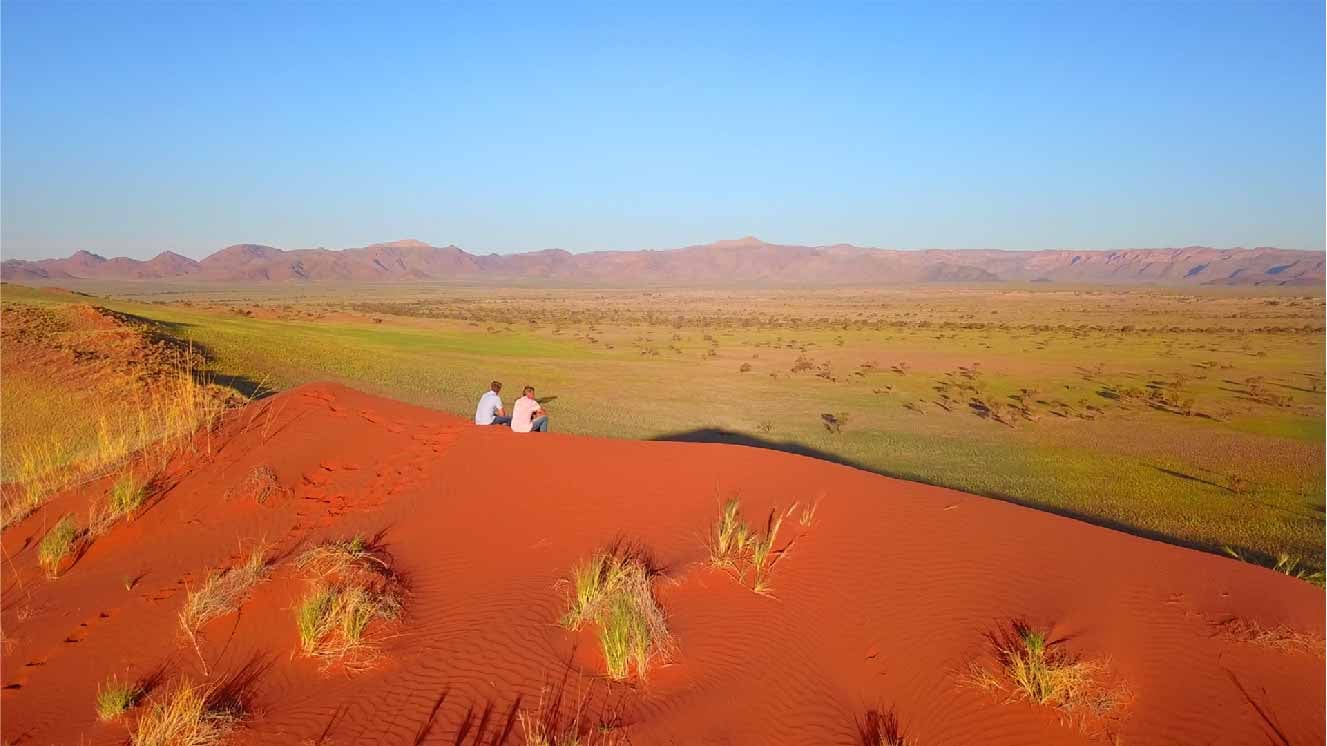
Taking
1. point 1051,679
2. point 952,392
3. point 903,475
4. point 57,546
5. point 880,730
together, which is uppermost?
point 1051,679

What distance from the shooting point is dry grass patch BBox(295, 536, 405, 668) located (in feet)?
17.8

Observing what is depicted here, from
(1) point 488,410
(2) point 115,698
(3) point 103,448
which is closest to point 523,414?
(1) point 488,410

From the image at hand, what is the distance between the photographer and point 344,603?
562 centimetres

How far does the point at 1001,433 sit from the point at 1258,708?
49.6 ft

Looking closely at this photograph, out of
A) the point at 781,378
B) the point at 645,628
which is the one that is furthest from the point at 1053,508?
the point at 781,378

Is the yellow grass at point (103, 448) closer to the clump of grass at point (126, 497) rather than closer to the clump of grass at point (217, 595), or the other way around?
the clump of grass at point (126, 497)

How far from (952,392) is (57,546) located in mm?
23313

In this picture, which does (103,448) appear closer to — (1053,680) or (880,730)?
(880,730)

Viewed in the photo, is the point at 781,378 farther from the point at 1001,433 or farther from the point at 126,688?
the point at 126,688

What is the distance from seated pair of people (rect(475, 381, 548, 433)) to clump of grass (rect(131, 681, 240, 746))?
7485 millimetres

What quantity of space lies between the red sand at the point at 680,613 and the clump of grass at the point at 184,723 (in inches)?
6.3

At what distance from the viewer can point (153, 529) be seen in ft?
26.9

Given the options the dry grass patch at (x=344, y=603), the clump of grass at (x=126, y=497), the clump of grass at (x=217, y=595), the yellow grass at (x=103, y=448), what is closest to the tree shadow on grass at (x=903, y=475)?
the dry grass patch at (x=344, y=603)

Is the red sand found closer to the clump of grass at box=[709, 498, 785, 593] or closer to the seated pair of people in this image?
the clump of grass at box=[709, 498, 785, 593]
